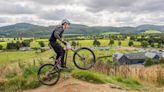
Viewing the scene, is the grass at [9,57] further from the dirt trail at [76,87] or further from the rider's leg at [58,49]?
the rider's leg at [58,49]

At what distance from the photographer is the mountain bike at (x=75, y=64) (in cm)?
1284

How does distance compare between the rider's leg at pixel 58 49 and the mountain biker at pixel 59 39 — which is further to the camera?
the rider's leg at pixel 58 49

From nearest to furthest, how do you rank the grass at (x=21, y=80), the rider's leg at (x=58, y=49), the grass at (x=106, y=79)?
the rider's leg at (x=58, y=49)
the grass at (x=106, y=79)
the grass at (x=21, y=80)

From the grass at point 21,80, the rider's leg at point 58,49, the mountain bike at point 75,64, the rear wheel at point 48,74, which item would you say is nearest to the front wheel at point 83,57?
the mountain bike at point 75,64

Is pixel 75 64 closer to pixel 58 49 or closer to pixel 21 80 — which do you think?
pixel 58 49

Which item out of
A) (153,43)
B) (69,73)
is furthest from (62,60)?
(153,43)

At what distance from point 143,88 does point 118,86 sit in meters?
1.57

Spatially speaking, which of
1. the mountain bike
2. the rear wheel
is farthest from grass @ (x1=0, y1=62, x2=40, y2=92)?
the mountain bike

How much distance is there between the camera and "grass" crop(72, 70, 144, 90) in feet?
44.9

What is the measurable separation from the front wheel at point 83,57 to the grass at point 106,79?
Result: 60cm

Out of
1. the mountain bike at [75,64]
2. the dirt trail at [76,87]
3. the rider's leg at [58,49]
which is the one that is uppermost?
the rider's leg at [58,49]

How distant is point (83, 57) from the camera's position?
12.8 metres

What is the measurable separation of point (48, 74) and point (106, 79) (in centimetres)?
256

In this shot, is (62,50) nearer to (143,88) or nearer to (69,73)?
(69,73)
